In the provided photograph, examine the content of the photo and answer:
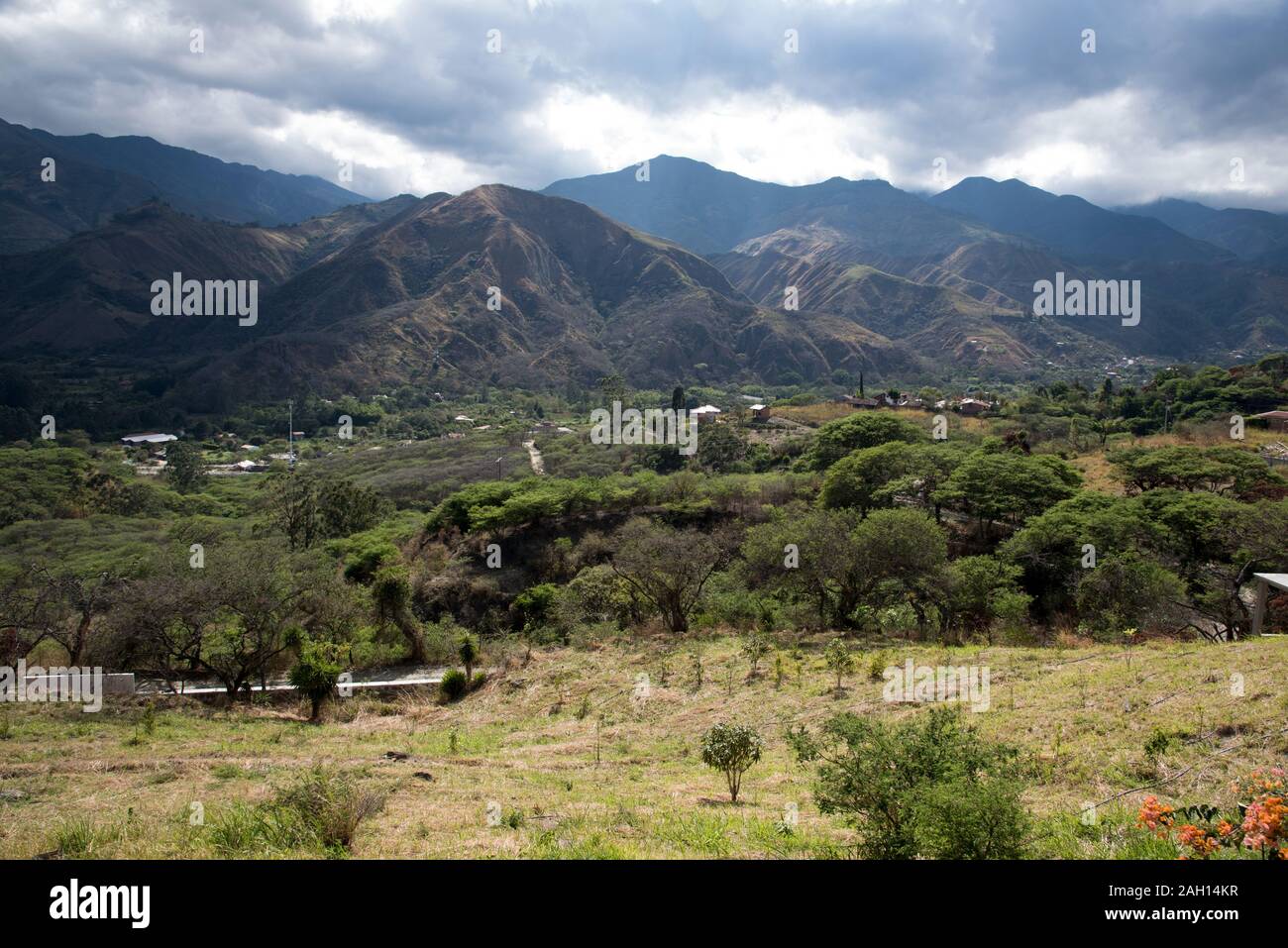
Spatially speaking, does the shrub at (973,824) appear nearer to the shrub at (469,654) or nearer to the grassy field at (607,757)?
the grassy field at (607,757)

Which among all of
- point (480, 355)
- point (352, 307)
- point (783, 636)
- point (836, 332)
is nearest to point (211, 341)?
point (352, 307)

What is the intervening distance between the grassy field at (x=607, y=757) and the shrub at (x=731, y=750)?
41cm

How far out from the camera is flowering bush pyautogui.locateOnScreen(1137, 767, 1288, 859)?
405cm

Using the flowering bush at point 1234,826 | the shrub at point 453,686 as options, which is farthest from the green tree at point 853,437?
the flowering bush at point 1234,826

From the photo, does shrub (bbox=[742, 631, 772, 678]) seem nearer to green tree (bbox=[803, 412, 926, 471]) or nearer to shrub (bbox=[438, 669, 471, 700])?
shrub (bbox=[438, 669, 471, 700])

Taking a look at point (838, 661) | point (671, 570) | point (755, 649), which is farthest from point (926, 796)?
point (671, 570)

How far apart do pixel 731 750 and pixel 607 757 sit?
13.0 feet

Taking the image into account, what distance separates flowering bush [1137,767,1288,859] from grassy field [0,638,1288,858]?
41 centimetres

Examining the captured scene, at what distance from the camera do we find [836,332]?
6762 inches

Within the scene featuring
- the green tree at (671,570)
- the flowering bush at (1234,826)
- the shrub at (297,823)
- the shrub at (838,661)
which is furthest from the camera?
the green tree at (671,570)

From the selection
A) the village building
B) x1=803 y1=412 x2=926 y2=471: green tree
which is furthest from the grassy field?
the village building

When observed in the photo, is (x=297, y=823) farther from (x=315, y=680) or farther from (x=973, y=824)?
(x=315, y=680)

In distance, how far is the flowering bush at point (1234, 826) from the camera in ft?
13.3
